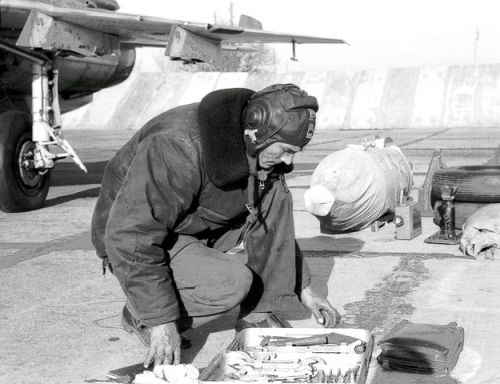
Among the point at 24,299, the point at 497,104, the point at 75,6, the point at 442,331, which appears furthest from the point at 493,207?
the point at 497,104

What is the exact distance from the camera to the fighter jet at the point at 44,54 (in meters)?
7.45

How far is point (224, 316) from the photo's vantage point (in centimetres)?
430

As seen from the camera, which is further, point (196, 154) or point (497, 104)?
point (497, 104)

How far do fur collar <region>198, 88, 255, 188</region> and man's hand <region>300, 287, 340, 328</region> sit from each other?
758mm

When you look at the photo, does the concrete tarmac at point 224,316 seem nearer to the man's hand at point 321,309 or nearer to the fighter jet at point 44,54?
the man's hand at point 321,309

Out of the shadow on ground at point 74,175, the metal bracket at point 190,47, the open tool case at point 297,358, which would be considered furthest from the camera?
the shadow on ground at point 74,175

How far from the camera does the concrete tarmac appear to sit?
358cm

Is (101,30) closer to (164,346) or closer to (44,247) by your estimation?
(44,247)

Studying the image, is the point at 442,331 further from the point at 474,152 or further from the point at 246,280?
the point at 474,152

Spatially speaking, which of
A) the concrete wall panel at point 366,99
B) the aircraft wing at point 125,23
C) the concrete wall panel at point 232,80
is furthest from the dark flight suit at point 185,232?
the concrete wall panel at point 232,80

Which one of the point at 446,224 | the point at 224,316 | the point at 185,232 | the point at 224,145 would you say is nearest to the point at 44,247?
the point at 224,316

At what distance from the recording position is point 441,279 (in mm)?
4969

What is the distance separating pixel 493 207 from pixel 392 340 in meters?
2.72

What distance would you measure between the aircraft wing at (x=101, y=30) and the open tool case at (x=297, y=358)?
16.3ft
